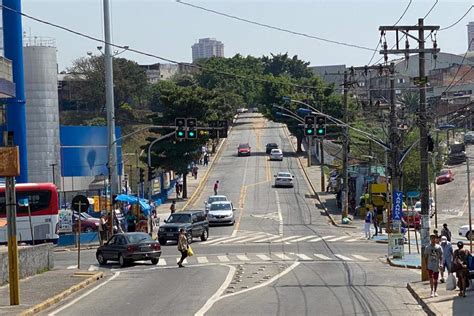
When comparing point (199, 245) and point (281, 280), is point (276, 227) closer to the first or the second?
point (199, 245)

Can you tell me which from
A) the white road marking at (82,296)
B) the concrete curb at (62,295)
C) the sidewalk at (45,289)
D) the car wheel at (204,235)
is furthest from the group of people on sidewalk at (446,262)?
the car wheel at (204,235)

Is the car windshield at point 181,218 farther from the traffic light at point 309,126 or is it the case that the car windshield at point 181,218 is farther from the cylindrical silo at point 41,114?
the cylindrical silo at point 41,114

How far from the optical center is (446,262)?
26156mm

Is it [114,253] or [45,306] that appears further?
[114,253]

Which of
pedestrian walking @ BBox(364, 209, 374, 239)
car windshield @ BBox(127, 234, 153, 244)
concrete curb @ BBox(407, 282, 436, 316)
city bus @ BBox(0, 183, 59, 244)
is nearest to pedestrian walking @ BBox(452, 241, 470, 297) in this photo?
concrete curb @ BBox(407, 282, 436, 316)

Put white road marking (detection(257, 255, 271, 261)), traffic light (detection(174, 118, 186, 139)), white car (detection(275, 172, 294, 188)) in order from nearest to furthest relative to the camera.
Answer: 1. white road marking (detection(257, 255, 271, 261))
2. traffic light (detection(174, 118, 186, 139))
3. white car (detection(275, 172, 294, 188))

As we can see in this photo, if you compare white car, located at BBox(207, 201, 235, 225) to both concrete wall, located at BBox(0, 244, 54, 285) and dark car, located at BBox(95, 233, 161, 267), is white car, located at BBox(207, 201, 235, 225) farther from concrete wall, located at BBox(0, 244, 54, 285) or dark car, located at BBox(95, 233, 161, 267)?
concrete wall, located at BBox(0, 244, 54, 285)

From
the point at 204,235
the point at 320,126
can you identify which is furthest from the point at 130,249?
the point at 320,126

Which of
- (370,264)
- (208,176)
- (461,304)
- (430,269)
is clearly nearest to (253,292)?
(430,269)

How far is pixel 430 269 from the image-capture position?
24.3m

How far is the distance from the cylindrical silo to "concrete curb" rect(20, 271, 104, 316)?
143 ft

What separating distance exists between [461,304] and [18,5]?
40.1 meters

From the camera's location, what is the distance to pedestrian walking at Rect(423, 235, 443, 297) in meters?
24.0

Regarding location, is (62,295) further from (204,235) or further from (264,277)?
(204,235)
